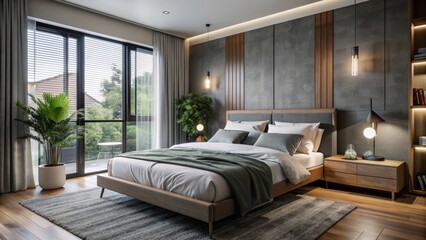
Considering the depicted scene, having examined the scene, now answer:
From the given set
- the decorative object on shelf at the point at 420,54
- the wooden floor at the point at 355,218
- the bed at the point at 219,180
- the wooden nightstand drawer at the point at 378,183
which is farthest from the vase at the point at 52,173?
the decorative object on shelf at the point at 420,54

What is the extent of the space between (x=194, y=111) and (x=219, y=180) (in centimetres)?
324

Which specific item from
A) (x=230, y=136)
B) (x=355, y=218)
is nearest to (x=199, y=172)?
(x=355, y=218)

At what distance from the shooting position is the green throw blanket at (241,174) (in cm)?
A: 266

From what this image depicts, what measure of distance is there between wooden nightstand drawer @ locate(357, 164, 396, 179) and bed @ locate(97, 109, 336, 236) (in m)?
0.56

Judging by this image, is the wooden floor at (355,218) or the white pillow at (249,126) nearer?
the wooden floor at (355,218)

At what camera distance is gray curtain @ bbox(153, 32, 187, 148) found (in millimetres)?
5914

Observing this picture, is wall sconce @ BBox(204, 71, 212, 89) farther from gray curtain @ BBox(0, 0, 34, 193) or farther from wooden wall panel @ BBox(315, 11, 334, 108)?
gray curtain @ BBox(0, 0, 34, 193)

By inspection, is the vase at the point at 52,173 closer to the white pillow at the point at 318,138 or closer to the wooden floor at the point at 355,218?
the wooden floor at the point at 355,218

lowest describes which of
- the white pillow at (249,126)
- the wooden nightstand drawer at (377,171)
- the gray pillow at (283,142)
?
the wooden nightstand drawer at (377,171)

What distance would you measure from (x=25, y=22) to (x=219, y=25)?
129 inches

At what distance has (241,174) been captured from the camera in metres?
2.78

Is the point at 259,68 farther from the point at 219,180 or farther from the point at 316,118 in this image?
the point at 219,180

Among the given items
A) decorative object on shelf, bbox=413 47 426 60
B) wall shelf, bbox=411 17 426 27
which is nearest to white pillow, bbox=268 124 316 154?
decorative object on shelf, bbox=413 47 426 60

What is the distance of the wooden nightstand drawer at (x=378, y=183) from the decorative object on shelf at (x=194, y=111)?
10.4 feet
